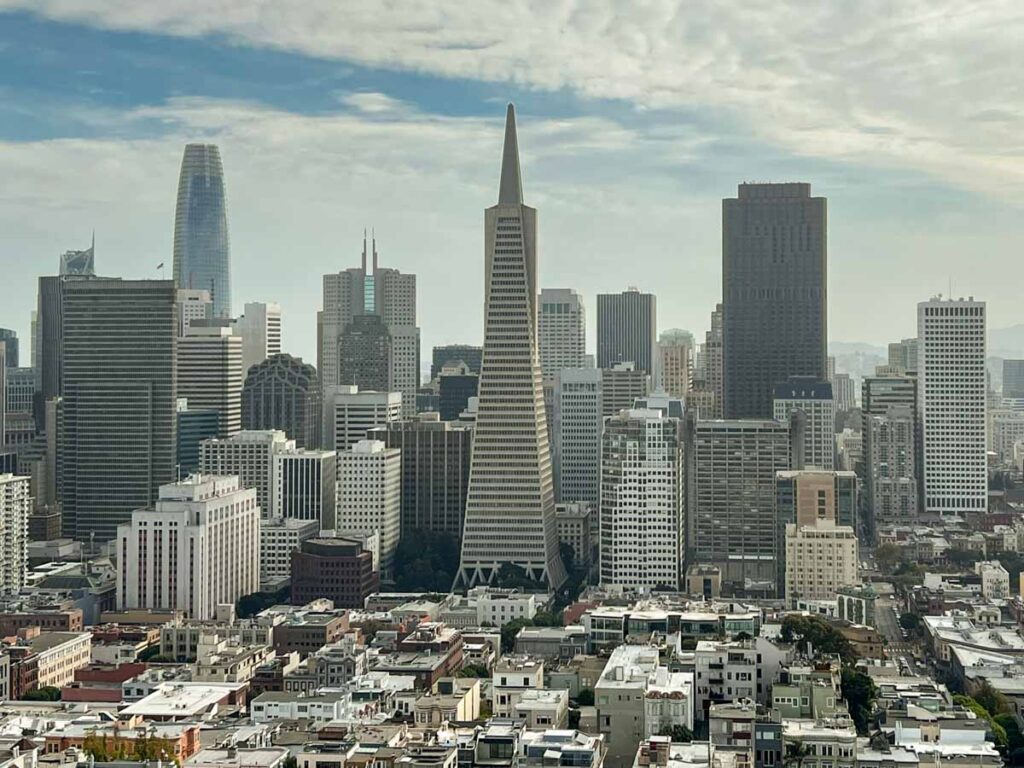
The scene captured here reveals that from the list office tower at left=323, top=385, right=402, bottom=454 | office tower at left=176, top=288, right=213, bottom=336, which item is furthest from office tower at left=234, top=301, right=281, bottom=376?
office tower at left=323, top=385, right=402, bottom=454

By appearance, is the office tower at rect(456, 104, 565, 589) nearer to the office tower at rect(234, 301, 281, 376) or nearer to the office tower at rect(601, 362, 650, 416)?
the office tower at rect(601, 362, 650, 416)

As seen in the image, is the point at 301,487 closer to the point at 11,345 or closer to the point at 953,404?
the point at 953,404

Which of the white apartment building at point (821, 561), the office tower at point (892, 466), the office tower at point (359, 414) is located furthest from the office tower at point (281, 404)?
the white apartment building at point (821, 561)

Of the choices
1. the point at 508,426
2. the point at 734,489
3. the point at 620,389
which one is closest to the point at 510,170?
the point at 508,426

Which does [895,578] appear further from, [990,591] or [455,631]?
[455,631]

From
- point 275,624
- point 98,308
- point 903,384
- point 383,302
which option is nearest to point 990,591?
point 275,624
